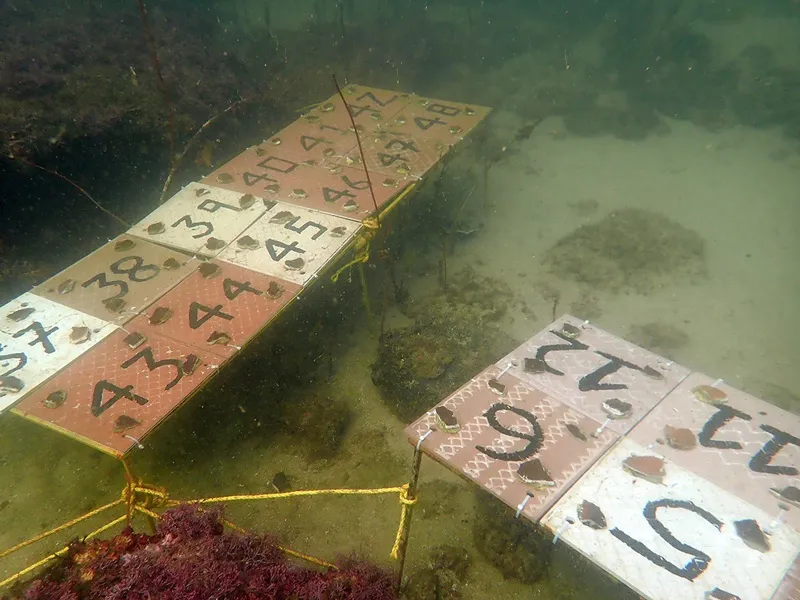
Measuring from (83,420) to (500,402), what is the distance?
335cm

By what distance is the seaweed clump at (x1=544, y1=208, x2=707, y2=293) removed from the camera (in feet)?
24.2

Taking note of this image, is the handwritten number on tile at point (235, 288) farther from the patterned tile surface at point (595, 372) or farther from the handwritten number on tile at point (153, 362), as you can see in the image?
the patterned tile surface at point (595, 372)

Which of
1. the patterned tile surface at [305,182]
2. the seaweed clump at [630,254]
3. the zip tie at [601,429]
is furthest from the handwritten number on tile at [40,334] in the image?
the seaweed clump at [630,254]

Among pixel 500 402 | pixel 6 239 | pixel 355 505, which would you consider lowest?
pixel 355 505

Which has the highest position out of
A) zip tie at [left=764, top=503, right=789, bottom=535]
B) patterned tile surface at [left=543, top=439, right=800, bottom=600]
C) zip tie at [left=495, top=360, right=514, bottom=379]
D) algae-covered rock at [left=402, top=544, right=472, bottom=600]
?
zip tie at [left=764, top=503, right=789, bottom=535]

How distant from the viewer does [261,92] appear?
9.50 m

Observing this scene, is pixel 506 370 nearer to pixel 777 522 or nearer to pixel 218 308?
pixel 777 522

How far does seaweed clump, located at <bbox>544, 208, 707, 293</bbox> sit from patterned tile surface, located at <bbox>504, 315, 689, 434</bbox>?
3.36 meters

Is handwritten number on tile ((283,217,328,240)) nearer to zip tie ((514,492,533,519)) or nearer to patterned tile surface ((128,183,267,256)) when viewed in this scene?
patterned tile surface ((128,183,267,256))

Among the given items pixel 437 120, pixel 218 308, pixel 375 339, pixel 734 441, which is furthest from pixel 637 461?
pixel 437 120

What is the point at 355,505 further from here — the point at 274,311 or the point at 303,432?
the point at 274,311

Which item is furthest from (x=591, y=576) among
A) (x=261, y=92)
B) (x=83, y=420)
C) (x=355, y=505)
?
(x=261, y=92)

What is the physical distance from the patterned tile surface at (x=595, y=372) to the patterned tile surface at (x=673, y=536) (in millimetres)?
514

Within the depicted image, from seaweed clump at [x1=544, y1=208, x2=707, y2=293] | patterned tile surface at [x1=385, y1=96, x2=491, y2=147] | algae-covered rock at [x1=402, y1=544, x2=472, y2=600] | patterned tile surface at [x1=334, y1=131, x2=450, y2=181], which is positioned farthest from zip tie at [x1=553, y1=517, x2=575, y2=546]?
patterned tile surface at [x1=385, y1=96, x2=491, y2=147]
